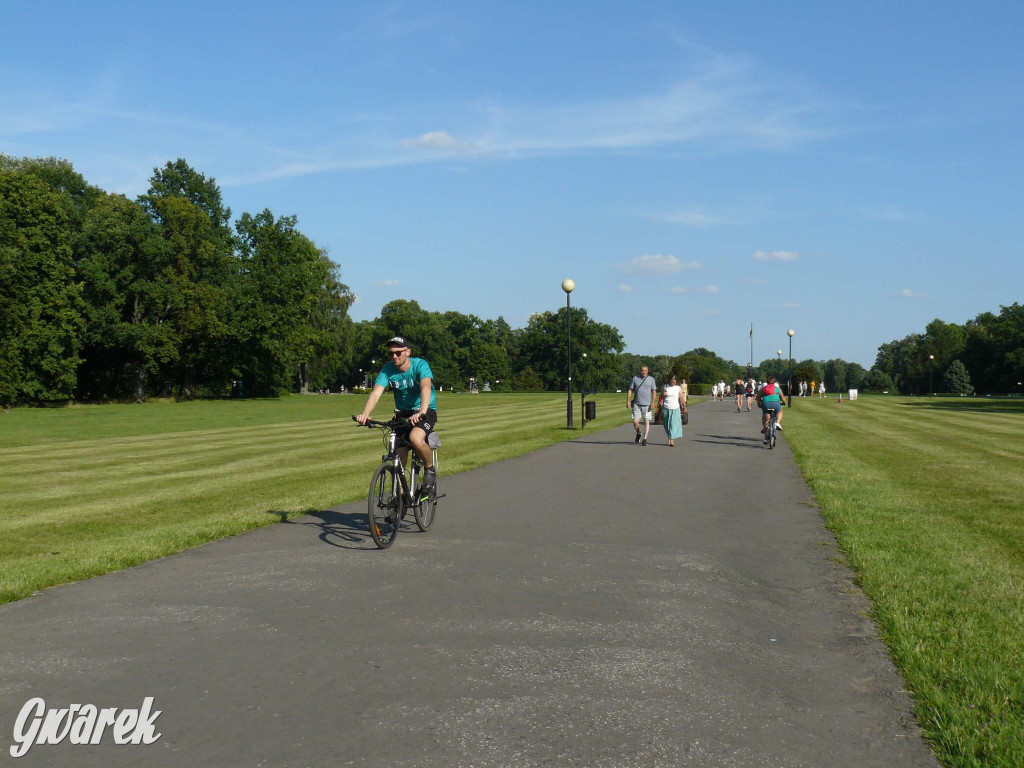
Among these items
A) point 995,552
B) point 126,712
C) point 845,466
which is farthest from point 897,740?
point 845,466

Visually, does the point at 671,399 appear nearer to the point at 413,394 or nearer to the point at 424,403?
the point at 413,394

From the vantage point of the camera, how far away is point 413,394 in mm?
9102

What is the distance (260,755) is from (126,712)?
95cm

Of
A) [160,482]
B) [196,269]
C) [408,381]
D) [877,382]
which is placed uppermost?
[196,269]

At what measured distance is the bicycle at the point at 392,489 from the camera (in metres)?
8.30

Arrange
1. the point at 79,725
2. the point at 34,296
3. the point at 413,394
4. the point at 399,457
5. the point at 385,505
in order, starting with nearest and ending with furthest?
the point at 79,725
the point at 385,505
the point at 399,457
the point at 413,394
the point at 34,296

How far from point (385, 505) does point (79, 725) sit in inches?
177

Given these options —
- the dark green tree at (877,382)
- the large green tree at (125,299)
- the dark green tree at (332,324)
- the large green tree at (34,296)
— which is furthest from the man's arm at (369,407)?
the dark green tree at (877,382)

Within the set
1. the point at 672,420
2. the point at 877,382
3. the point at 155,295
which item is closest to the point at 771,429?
the point at 672,420

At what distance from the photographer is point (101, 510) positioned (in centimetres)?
1158

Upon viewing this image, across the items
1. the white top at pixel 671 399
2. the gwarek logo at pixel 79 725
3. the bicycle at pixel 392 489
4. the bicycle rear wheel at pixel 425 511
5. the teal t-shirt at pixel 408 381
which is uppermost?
the teal t-shirt at pixel 408 381

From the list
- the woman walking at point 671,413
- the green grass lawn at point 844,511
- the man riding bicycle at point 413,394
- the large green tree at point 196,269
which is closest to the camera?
the green grass lawn at point 844,511

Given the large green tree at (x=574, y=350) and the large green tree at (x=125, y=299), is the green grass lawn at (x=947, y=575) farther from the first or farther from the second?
the large green tree at (x=574, y=350)

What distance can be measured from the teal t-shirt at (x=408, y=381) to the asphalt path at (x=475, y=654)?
1448mm
